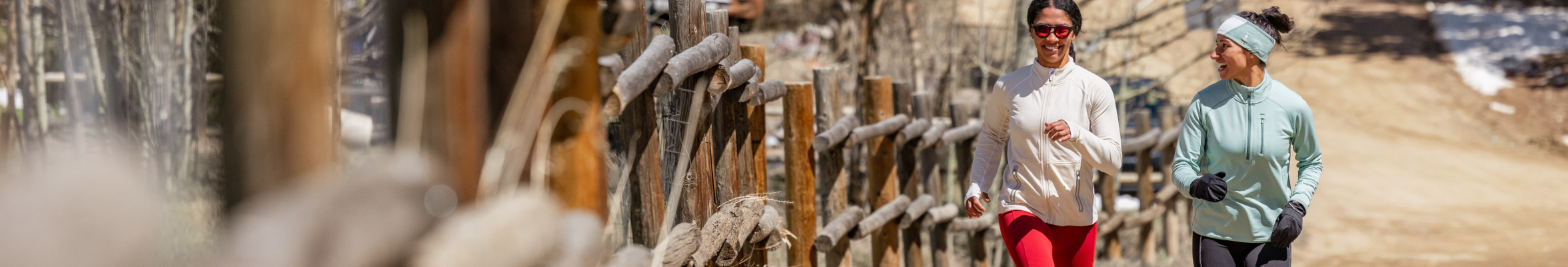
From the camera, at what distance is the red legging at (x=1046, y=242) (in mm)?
2896

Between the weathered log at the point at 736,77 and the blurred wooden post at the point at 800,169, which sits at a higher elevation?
the weathered log at the point at 736,77

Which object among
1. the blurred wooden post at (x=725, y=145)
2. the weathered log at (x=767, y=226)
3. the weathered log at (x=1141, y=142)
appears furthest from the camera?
the weathered log at (x=1141, y=142)

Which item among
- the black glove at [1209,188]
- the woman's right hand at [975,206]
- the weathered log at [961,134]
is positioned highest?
the weathered log at [961,134]

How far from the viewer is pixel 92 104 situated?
76cm

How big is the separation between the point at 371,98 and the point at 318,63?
0.05m

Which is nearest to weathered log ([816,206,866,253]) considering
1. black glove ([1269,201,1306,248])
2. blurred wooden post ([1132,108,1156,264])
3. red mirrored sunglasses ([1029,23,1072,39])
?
red mirrored sunglasses ([1029,23,1072,39])

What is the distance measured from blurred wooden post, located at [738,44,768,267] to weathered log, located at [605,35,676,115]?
0.82 meters

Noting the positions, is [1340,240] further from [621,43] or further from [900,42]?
[621,43]

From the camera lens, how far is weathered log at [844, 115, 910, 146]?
4234 mm

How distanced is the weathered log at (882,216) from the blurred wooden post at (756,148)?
772 mm

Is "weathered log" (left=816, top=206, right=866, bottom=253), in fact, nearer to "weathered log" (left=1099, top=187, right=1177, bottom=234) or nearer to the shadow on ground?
"weathered log" (left=1099, top=187, right=1177, bottom=234)

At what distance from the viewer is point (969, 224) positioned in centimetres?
532

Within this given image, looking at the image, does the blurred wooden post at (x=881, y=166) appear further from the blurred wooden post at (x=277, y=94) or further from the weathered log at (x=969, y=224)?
the blurred wooden post at (x=277, y=94)

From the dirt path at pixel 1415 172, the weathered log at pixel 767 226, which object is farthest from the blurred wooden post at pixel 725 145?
the dirt path at pixel 1415 172
